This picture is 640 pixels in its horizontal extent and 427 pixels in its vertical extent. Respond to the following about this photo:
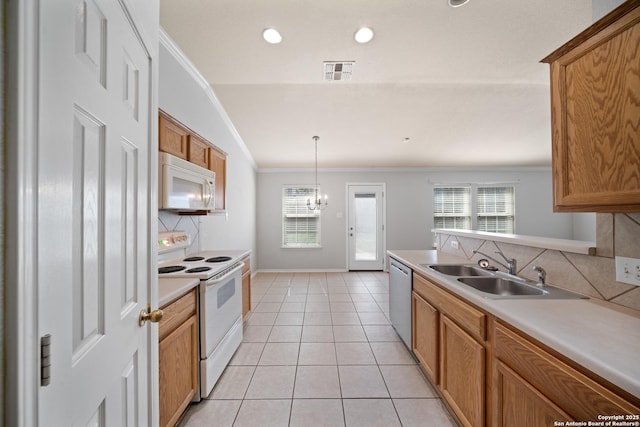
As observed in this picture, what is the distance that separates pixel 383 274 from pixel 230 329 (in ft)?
13.5

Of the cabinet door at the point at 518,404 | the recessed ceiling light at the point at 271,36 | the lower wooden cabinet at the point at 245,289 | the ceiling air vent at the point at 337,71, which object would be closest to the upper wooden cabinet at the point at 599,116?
the cabinet door at the point at 518,404

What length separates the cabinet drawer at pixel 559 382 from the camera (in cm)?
75

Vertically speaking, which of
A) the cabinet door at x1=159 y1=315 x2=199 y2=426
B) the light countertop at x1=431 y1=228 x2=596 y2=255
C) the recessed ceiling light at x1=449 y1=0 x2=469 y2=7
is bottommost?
the cabinet door at x1=159 y1=315 x2=199 y2=426

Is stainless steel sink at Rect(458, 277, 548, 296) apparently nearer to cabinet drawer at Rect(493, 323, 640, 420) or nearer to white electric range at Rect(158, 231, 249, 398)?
cabinet drawer at Rect(493, 323, 640, 420)

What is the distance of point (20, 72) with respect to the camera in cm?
44

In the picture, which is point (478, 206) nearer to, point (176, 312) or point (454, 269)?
point (454, 269)

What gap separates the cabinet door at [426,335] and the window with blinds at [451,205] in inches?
175

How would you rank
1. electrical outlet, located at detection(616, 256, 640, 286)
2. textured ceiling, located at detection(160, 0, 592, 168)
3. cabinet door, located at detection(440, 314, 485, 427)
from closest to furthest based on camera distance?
electrical outlet, located at detection(616, 256, 640, 286) < cabinet door, located at detection(440, 314, 485, 427) < textured ceiling, located at detection(160, 0, 592, 168)

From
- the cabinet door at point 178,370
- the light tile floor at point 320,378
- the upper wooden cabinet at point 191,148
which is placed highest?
the upper wooden cabinet at point 191,148

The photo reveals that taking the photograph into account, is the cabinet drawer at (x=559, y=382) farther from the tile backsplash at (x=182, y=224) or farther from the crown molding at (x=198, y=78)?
the crown molding at (x=198, y=78)

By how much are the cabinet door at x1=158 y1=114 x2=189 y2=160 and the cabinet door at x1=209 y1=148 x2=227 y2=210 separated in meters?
0.52

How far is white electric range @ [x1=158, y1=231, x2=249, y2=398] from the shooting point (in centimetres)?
180

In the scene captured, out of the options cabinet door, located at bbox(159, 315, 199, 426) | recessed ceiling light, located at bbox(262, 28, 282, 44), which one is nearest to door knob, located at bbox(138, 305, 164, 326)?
cabinet door, located at bbox(159, 315, 199, 426)

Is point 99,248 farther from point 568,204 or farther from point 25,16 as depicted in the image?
point 568,204
